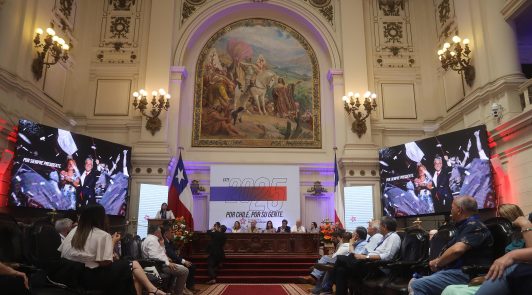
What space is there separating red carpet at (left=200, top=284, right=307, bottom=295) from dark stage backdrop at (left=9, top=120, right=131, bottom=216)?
11.4ft

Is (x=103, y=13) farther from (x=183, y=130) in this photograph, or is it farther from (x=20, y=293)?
(x=20, y=293)

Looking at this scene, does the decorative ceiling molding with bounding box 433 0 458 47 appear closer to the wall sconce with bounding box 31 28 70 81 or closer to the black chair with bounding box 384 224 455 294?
the black chair with bounding box 384 224 455 294

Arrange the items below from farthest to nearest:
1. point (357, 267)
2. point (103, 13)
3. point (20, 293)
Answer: point (103, 13), point (357, 267), point (20, 293)

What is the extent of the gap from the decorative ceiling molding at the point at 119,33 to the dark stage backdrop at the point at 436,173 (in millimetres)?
7928

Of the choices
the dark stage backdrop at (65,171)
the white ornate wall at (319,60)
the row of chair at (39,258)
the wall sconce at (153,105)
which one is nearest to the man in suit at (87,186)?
the dark stage backdrop at (65,171)

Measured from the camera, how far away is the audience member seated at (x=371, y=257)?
475 cm

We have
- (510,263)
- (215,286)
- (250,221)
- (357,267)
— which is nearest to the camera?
(510,263)

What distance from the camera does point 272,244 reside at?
10.4 meters

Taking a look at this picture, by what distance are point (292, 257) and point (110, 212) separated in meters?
4.59

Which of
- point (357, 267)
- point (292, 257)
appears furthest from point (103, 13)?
point (357, 267)

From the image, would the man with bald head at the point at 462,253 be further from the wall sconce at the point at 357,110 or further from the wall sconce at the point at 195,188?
the wall sconce at the point at 195,188

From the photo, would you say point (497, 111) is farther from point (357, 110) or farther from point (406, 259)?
point (406, 259)

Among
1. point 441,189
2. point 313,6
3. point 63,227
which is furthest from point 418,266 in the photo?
point 313,6

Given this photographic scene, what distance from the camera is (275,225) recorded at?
12.0 metres
